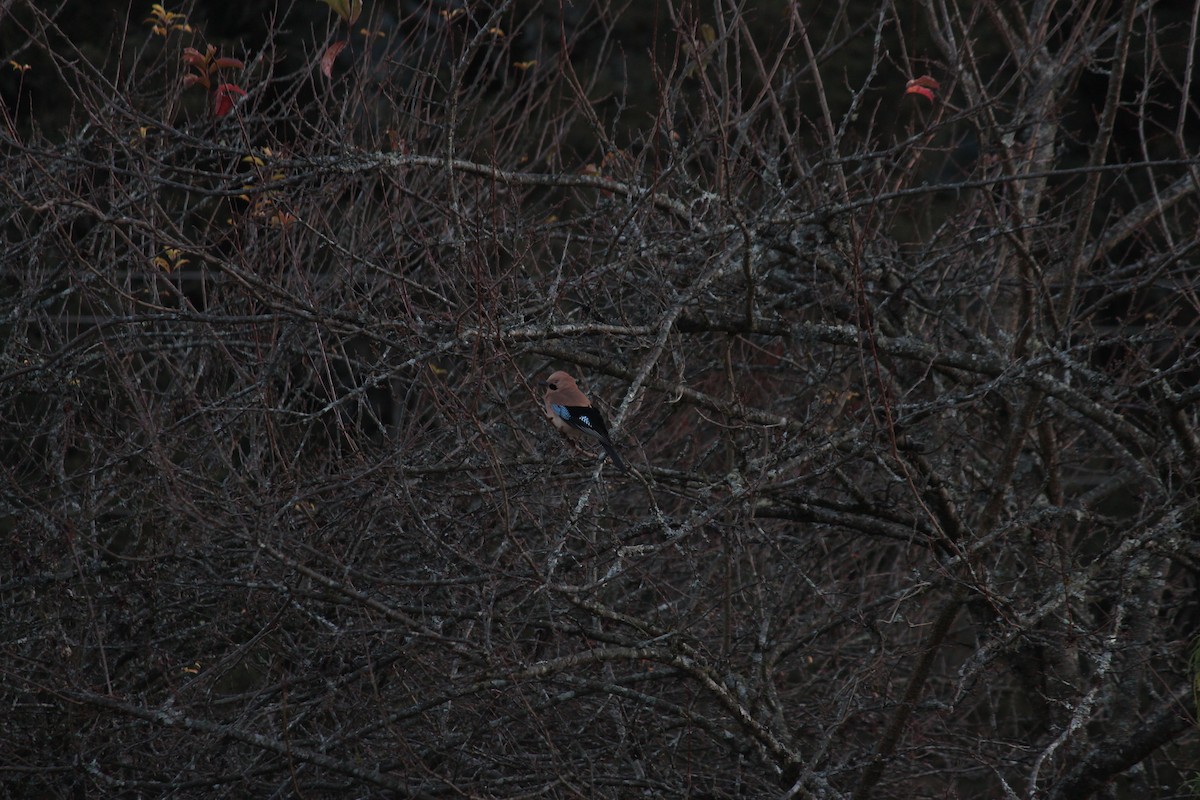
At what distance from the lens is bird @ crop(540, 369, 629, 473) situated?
14.5 feet

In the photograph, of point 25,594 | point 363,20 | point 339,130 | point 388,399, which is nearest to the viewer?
point 339,130

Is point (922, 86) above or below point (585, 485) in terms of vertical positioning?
above

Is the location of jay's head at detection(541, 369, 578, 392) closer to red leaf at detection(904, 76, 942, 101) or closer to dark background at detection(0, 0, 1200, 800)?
dark background at detection(0, 0, 1200, 800)

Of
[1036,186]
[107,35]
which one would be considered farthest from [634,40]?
[1036,186]

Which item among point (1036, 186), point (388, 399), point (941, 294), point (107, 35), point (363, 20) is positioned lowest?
point (388, 399)

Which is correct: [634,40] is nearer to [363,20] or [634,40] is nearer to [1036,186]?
[363,20]

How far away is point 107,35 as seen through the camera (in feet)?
36.0

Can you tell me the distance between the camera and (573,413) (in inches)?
197

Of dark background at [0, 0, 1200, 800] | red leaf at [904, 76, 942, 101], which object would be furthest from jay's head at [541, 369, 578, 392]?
red leaf at [904, 76, 942, 101]

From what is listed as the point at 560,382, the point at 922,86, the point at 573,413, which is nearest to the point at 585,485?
the point at 573,413

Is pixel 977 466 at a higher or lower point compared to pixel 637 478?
lower

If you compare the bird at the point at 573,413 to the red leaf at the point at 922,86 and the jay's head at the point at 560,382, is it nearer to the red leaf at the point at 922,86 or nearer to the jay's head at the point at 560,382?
the jay's head at the point at 560,382

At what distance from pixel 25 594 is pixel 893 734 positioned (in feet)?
11.3

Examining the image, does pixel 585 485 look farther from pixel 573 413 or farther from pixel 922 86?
pixel 922 86
